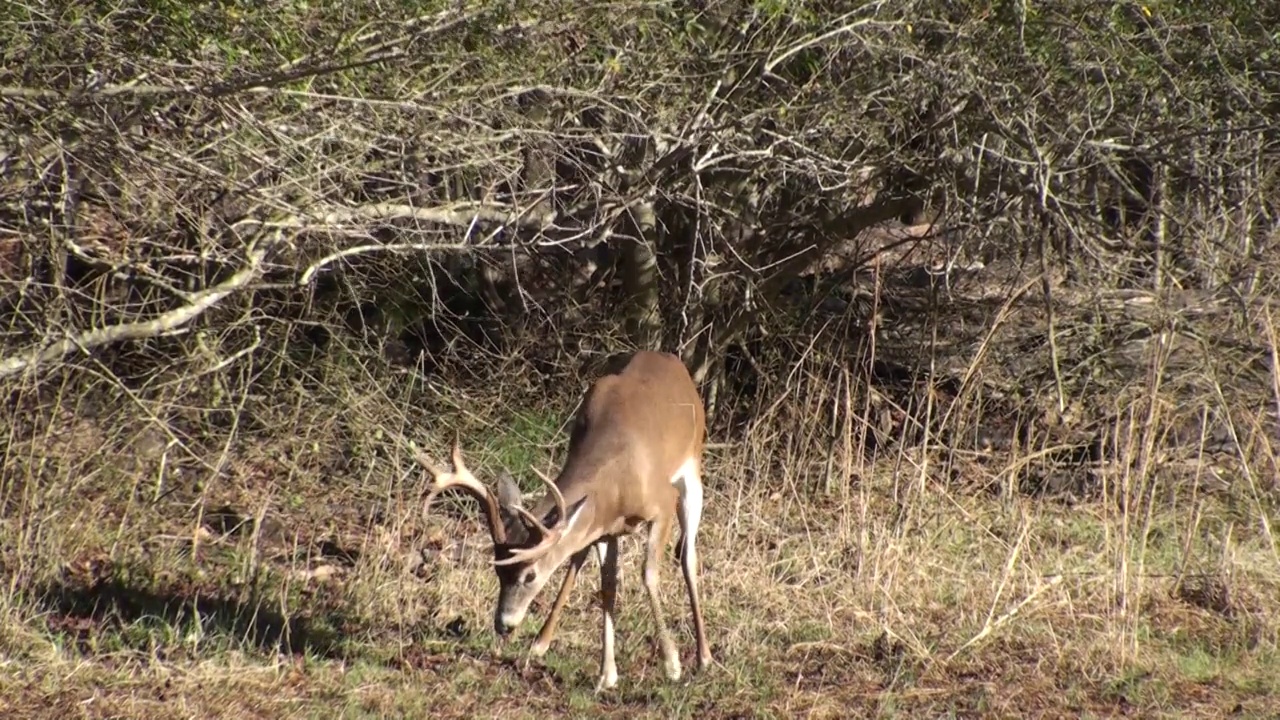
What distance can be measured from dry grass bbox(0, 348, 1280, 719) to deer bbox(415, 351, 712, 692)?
35 centimetres

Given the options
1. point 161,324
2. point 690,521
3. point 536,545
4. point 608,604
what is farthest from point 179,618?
point 690,521

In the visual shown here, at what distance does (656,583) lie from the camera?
739 cm

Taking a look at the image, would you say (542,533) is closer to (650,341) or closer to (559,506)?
(559,506)

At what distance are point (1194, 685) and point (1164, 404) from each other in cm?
154

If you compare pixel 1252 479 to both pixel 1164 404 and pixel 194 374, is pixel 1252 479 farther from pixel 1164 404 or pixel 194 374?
pixel 194 374

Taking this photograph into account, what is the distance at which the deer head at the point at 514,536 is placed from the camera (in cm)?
675

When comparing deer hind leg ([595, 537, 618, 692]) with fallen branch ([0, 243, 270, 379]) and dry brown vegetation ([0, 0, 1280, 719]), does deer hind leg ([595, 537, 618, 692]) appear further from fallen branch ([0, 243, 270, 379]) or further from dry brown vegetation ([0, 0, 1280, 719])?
fallen branch ([0, 243, 270, 379])

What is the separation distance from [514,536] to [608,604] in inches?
24.6

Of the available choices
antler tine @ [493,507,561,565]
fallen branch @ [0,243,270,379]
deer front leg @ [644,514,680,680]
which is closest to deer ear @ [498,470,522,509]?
antler tine @ [493,507,561,565]

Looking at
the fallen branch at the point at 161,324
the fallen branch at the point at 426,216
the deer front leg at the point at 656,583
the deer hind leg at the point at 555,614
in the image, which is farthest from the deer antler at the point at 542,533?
the fallen branch at the point at 161,324

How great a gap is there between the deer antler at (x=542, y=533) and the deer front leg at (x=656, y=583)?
68cm

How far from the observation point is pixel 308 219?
8039 millimetres

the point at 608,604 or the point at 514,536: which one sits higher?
the point at 514,536

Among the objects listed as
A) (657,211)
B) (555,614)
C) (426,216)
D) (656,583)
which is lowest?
(555,614)
